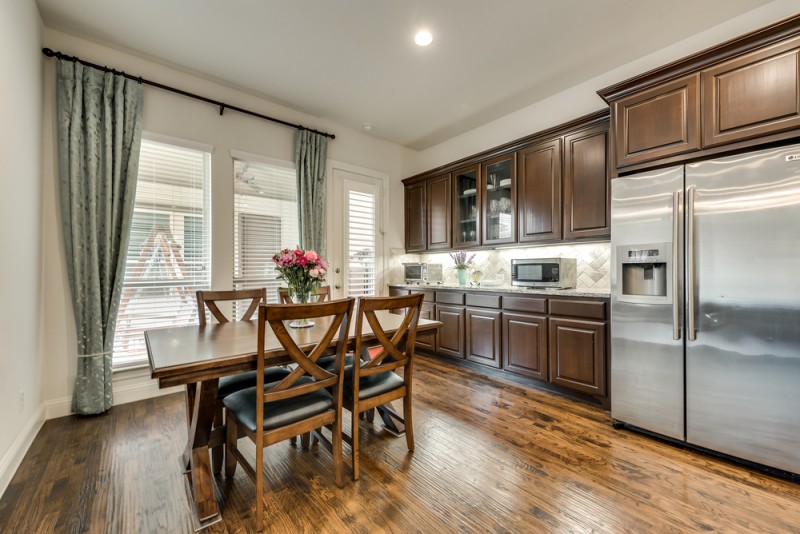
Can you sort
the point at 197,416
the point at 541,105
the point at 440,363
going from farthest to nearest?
the point at 440,363 → the point at 541,105 → the point at 197,416

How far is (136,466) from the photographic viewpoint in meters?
1.96

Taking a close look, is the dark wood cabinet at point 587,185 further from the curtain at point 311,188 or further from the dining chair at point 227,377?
the dining chair at point 227,377

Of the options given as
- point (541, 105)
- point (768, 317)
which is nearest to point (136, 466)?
point (768, 317)

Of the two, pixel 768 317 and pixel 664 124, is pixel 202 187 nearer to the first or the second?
pixel 664 124

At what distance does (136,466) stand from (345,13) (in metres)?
3.24

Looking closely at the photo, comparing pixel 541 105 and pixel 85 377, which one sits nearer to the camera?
pixel 85 377

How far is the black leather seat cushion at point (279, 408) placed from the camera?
1.57m

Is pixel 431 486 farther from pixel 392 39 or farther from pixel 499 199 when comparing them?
pixel 392 39

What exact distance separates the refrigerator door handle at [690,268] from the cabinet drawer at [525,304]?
3.61ft

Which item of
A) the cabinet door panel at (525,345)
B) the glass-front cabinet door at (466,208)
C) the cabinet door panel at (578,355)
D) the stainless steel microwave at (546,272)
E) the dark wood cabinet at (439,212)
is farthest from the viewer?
the dark wood cabinet at (439,212)

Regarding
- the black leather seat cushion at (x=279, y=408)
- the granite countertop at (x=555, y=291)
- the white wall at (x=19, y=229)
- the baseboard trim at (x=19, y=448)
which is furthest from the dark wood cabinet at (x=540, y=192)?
the baseboard trim at (x=19, y=448)

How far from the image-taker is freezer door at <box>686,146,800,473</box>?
181cm

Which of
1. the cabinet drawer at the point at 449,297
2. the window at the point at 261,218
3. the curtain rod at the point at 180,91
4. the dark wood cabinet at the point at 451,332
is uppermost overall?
the curtain rod at the point at 180,91

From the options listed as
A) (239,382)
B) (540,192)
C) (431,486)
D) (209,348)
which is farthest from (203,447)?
(540,192)
